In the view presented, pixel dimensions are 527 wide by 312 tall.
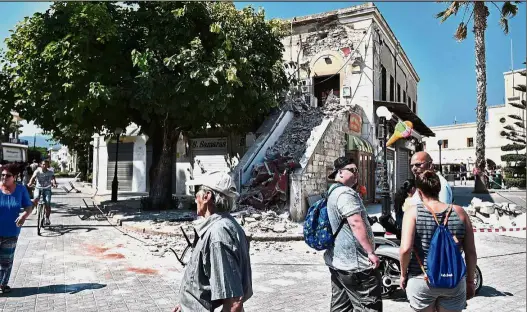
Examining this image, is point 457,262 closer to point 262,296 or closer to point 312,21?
point 262,296

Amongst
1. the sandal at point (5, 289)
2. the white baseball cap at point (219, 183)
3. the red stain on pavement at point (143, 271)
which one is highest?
the white baseball cap at point (219, 183)

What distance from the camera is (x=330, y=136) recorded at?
47.2 ft

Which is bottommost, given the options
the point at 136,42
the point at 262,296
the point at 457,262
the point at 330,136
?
the point at 262,296

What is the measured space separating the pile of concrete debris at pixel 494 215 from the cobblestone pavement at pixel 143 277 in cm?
174

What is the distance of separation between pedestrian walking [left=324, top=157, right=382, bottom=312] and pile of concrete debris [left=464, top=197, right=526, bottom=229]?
9.71 metres

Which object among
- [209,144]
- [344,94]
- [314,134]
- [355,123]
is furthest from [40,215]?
[344,94]

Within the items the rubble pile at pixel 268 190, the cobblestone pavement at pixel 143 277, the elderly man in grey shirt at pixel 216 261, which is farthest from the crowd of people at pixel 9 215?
the rubble pile at pixel 268 190

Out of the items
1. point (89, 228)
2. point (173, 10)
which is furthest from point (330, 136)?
point (89, 228)

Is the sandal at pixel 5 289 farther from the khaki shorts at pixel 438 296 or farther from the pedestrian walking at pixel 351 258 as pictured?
the khaki shorts at pixel 438 296

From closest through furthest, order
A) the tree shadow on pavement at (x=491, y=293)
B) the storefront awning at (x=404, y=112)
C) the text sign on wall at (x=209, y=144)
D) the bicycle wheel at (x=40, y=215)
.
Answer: the tree shadow on pavement at (x=491, y=293), the bicycle wheel at (x=40, y=215), the storefront awning at (x=404, y=112), the text sign on wall at (x=209, y=144)

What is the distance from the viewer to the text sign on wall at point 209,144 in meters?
18.4

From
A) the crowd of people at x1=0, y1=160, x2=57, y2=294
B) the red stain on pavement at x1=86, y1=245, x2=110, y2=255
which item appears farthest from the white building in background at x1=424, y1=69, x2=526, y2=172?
the crowd of people at x1=0, y1=160, x2=57, y2=294

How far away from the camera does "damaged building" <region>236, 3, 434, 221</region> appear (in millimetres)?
14031

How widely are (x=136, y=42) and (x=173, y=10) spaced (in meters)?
1.87
